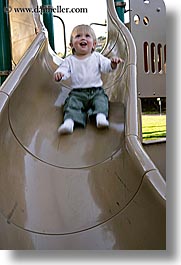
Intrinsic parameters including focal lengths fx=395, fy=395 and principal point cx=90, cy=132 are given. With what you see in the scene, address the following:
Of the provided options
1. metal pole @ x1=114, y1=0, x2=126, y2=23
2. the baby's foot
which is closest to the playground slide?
the baby's foot

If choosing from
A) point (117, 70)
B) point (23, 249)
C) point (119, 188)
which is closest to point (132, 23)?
point (117, 70)

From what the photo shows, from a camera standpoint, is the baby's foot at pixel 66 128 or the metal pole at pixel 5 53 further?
the metal pole at pixel 5 53

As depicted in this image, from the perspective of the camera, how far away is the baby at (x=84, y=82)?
1.86 ft

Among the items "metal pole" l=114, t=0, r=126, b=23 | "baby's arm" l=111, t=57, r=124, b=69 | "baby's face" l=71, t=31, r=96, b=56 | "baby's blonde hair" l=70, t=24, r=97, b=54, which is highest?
"metal pole" l=114, t=0, r=126, b=23

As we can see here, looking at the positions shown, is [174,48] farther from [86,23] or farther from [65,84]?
[65,84]

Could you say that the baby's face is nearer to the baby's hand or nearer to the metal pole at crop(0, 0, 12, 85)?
the baby's hand

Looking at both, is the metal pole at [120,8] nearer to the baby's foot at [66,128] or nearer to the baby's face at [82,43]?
the baby's face at [82,43]

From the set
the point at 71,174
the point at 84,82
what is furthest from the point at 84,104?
the point at 71,174

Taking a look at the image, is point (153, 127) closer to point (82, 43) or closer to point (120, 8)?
point (82, 43)

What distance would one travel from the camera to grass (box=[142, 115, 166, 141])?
0.40m

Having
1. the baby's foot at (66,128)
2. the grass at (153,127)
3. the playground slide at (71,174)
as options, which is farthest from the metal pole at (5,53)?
the grass at (153,127)

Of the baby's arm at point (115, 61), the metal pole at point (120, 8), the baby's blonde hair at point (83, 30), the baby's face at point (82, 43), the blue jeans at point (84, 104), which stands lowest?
the blue jeans at point (84, 104)

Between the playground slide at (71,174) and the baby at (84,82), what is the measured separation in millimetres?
14

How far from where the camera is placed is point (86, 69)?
24.4 inches
